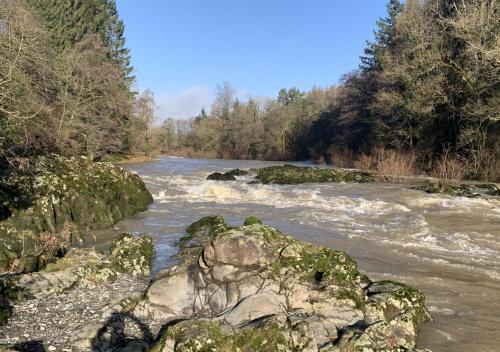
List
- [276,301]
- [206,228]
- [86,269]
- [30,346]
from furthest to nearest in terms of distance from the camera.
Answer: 1. [206,228]
2. [86,269]
3. [276,301]
4. [30,346]

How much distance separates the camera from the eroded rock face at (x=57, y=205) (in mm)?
9477

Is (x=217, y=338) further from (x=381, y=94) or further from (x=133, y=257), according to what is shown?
(x=381, y=94)

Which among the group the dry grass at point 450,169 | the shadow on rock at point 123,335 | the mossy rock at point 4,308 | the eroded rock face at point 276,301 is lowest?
the shadow on rock at point 123,335

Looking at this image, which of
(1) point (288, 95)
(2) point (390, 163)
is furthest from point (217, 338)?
(1) point (288, 95)

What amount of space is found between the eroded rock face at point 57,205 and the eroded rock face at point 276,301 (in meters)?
3.81

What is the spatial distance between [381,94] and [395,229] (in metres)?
21.7

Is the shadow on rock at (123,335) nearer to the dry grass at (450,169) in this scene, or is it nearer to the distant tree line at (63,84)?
the distant tree line at (63,84)

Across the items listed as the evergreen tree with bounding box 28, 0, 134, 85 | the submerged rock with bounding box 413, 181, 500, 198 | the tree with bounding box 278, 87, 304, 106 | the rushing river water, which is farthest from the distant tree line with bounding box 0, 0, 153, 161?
the tree with bounding box 278, 87, 304, 106

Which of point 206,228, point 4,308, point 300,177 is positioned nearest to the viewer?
point 4,308

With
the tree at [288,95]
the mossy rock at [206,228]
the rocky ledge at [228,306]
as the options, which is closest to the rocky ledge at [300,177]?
the mossy rock at [206,228]

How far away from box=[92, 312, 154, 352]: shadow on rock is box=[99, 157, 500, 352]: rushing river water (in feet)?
9.37

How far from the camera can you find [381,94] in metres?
33.1

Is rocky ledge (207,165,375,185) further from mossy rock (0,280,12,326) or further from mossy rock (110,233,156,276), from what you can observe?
mossy rock (0,280,12,326)

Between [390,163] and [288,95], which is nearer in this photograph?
[390,163]
